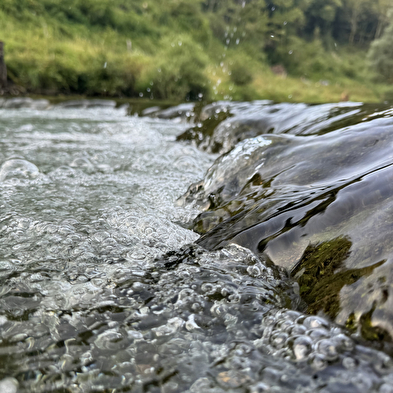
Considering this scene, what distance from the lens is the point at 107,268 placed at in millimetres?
1309

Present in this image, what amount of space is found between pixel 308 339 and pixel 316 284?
10.7 inches

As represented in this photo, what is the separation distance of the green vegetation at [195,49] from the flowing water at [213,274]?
8.67 metres

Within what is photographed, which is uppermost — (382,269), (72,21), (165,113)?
(72,21)

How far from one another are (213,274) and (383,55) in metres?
26.8

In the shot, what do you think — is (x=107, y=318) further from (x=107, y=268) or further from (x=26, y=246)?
(x=26, y=246)

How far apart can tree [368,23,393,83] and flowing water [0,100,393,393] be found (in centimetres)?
2485

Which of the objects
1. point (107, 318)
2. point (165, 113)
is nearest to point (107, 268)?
point (107, 318)

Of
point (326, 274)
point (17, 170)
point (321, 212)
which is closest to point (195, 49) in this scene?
point (17, 170)

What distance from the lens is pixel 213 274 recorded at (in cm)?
127

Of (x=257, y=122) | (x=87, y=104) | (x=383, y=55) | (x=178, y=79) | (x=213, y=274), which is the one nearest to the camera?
(x=213, y=274)

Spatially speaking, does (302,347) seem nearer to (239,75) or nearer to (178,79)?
(178,79)

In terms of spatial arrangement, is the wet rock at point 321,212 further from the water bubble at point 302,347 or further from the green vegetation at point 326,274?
the water bubble at point 302,347

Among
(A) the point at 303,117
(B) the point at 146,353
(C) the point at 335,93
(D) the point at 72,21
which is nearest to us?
(B) the point at 146,353

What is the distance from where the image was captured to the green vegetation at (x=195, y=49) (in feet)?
33.8
